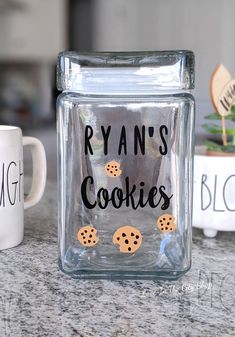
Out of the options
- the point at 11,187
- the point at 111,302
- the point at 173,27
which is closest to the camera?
the point at 111,302

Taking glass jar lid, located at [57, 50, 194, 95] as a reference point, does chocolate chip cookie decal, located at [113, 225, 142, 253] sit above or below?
below

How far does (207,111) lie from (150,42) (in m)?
2.97

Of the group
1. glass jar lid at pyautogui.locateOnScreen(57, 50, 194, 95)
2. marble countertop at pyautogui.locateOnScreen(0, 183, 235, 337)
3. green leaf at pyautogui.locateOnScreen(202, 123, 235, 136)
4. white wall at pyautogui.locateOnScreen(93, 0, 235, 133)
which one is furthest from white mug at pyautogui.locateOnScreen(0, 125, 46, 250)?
white wall at pyautogui.locateOnScreen(93, 0, 235, 133)

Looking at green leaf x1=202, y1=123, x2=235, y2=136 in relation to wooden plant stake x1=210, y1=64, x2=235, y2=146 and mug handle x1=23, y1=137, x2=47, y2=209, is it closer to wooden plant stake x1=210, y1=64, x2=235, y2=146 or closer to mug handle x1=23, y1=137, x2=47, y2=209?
wooden plant stake x1=210, y1=64, x2=235, y2=146

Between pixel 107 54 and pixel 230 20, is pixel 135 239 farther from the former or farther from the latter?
pixel 230 20

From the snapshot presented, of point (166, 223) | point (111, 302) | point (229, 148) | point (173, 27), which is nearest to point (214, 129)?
point (229, 148)

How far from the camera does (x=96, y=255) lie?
54 cm

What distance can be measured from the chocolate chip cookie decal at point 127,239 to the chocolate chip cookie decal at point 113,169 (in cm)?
5

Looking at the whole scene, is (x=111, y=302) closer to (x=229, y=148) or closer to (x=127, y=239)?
(x=127, y=239)

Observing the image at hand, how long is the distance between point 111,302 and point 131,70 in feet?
0.72

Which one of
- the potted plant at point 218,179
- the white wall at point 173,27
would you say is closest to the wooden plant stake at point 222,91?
the potted plant at point 218,179

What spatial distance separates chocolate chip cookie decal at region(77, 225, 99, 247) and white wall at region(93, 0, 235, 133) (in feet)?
9.68

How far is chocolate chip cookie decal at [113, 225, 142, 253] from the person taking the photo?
53 cm

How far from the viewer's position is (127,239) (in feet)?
1.75
